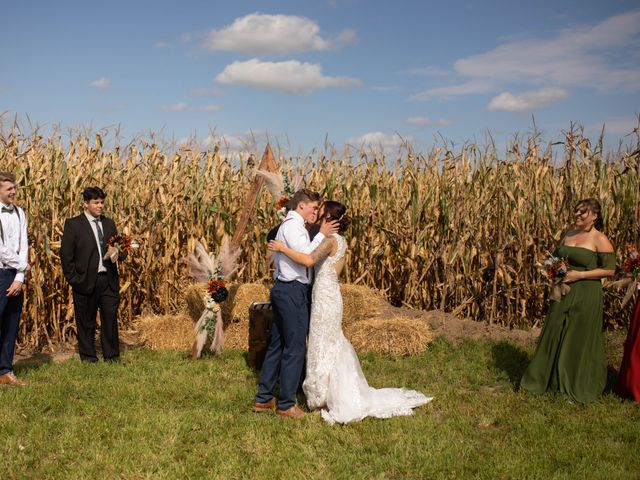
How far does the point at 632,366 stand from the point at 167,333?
599 centimetres

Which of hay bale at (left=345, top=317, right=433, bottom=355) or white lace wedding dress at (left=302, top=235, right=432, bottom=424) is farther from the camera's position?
hay bale at (left=345, top=317, right=433, bottom=355)

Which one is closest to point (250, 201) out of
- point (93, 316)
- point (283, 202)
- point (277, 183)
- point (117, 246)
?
point (277, 183)

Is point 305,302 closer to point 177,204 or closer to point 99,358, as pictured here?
point 99,358

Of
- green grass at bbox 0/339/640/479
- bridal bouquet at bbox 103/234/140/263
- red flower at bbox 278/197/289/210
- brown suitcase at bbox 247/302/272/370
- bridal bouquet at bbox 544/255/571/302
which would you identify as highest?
red flower at bbox 278/197/289/210

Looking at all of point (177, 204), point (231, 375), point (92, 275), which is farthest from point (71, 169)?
point (231, 375)

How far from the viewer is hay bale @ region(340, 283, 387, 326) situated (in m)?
9.59

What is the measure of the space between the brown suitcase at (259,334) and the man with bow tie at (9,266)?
101 inches

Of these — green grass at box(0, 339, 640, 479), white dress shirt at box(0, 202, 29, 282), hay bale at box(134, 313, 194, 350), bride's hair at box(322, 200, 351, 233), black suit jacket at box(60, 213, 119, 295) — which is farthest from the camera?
hay bale at box(134, 313, 194, 350)

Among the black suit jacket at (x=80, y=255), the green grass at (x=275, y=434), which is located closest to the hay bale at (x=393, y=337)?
the green grass at (x=275, y=434)

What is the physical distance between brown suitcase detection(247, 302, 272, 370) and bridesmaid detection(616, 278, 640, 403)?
3.95 m

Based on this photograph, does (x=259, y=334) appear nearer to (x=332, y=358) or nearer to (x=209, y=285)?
(x=209, y=285)

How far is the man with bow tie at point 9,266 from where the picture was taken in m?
6.85

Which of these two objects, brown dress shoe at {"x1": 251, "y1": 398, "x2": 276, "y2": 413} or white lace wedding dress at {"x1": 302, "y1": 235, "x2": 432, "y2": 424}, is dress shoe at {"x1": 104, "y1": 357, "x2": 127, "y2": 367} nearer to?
brown dress shoe at {"x1": 251, "y1": 398, "x2": 276, "y2": 413}

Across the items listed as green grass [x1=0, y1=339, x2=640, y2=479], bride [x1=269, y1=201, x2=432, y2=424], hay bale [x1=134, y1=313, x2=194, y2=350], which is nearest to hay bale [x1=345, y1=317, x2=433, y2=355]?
green grass [x1=0, y1=339, x2=640, y2=479]
